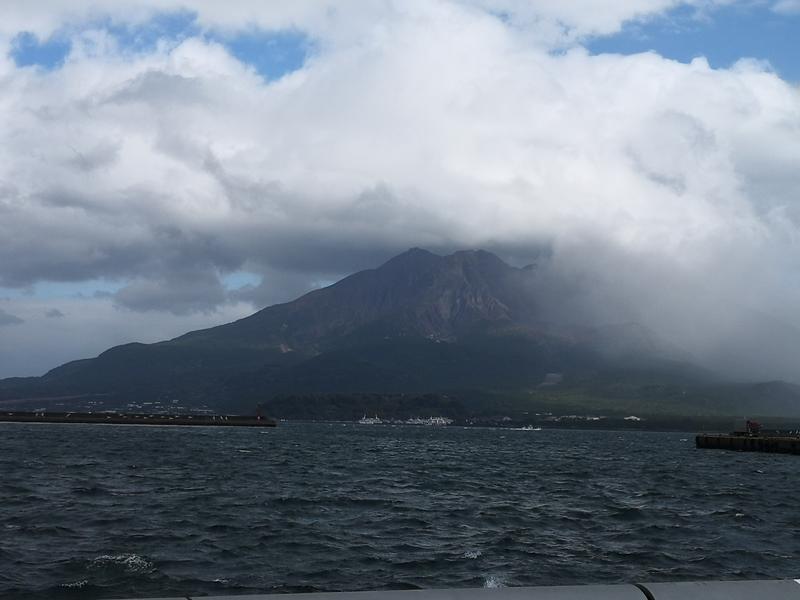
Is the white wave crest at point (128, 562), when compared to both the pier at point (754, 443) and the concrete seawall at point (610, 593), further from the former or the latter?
the pier at point (754, 443)

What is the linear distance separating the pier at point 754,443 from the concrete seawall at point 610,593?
147 metres

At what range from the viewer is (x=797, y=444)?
137m

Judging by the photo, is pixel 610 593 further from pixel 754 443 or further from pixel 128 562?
pixel 754 443

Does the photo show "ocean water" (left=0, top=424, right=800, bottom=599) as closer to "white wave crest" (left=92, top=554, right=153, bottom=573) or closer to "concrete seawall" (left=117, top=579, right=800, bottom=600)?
"white wave crest" (left=92, top=554, right=153, bottom=573)

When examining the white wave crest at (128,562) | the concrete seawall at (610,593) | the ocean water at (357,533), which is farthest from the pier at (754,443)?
the concrete seawall at (610,593)

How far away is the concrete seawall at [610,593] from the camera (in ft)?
18.2

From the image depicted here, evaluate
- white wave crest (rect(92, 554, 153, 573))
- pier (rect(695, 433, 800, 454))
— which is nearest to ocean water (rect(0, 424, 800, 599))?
white wave crest (rect(92, 554, 153, 573))

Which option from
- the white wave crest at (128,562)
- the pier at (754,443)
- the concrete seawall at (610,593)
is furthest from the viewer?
the pier at (754,443)

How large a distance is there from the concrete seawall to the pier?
147 metres

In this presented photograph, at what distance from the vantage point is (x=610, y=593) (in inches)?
222

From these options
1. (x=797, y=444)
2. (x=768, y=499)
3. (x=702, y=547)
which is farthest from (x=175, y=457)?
(x=797, y=444)

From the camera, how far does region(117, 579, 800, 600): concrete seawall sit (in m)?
5.56

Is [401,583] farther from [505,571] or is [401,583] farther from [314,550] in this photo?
[314,550]

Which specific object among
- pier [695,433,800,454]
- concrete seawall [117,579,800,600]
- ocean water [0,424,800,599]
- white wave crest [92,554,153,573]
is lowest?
pier [695,433,800,454]
